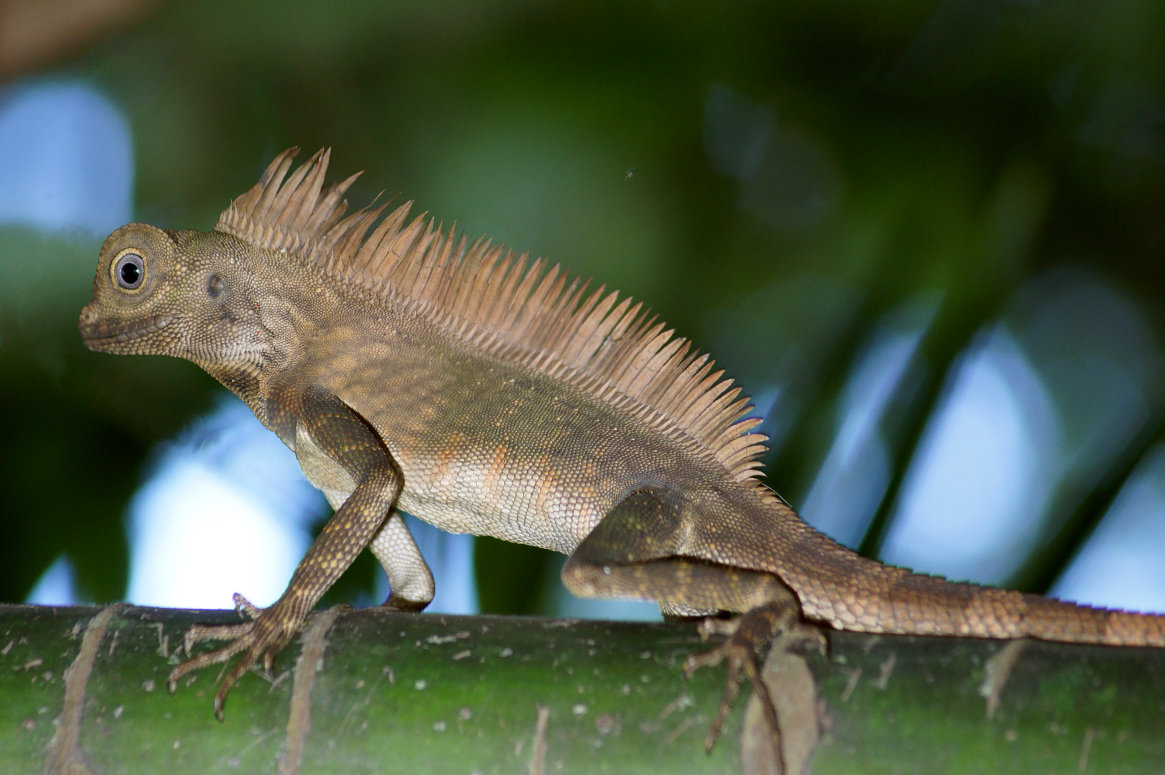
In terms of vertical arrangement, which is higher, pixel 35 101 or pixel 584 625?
pixel 35 101

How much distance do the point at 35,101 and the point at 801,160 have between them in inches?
133

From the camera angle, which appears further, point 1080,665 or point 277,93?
point 277,93

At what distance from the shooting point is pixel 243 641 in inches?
62.3

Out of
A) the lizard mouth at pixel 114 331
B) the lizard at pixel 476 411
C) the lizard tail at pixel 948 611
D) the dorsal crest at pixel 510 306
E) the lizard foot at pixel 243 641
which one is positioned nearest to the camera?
the lizard foot at pixel 243 641

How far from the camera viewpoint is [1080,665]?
1293mm

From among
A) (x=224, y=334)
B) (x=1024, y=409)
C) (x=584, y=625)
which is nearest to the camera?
(x=584, y=625)

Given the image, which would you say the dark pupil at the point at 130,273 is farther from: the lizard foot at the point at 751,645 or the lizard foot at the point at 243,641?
the lizard foot at the point at 751,645

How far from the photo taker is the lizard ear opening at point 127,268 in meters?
2.36

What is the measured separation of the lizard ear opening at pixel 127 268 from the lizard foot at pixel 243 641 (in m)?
1.13

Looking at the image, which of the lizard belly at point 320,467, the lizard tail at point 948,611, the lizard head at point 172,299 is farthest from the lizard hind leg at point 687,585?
the lizard head at point 172,299

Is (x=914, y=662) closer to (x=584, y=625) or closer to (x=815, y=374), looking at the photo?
(x=584, y=625)

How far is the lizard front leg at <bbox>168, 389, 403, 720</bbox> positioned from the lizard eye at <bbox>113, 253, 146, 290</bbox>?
56 centimetres

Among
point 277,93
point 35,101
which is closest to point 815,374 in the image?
point 277,93

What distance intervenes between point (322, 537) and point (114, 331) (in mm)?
957
